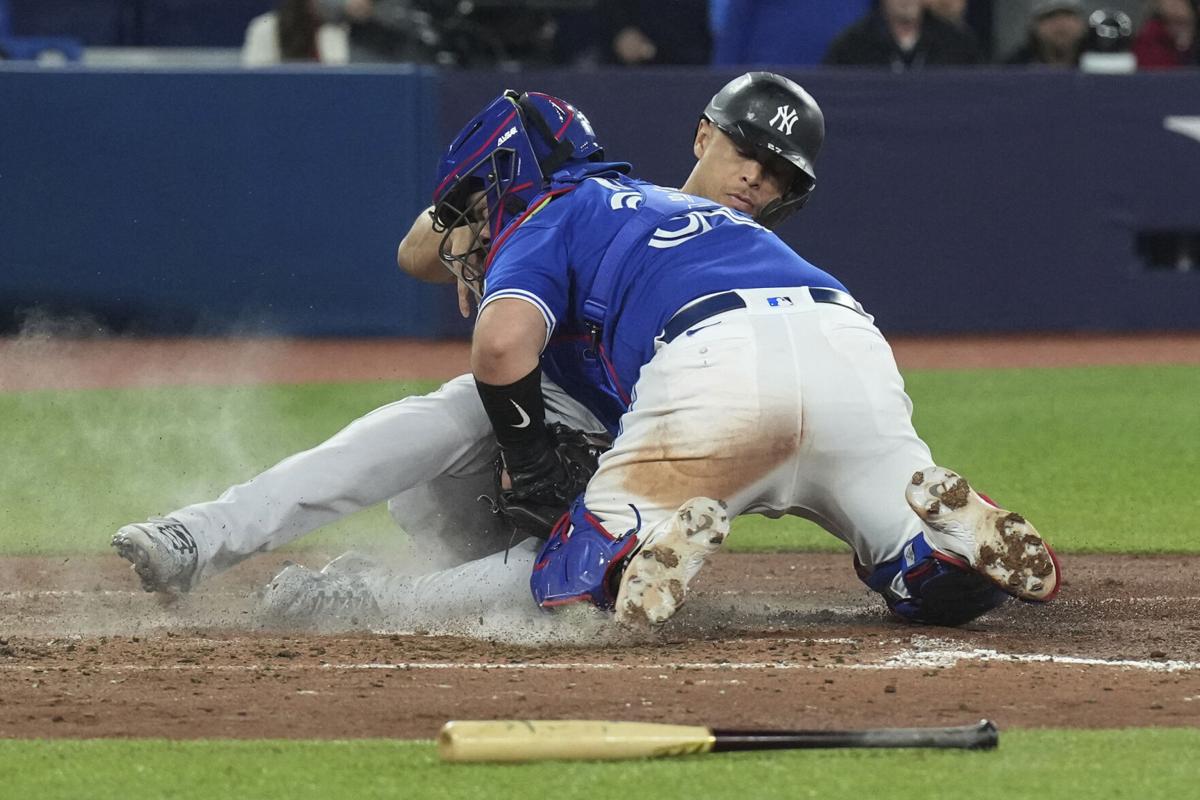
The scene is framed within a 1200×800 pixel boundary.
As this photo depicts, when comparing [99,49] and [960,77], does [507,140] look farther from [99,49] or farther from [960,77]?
[99,49]

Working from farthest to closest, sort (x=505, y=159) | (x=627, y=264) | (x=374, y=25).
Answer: (x=374, y=25), (x=505, y=159), (x=627, y=264)

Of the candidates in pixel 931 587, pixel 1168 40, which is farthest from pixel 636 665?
pixel 1168 40

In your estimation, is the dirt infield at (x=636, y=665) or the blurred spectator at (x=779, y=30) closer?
the dirt infield at (x=636, y=665)

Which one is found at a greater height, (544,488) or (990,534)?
(990,534)

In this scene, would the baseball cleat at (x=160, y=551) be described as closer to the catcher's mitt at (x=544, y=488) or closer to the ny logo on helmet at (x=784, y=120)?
the catcher's mitt at (x=544, y=488)

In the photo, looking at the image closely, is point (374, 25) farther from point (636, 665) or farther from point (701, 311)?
point (636, 665)

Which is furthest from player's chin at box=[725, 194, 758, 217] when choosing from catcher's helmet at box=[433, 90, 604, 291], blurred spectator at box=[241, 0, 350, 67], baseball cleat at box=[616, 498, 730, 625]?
blurred spectator at box=[241, 0, 350, 67]

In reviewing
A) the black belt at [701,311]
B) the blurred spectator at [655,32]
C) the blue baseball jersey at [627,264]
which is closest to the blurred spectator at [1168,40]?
the blurred spectator at [655,32]
